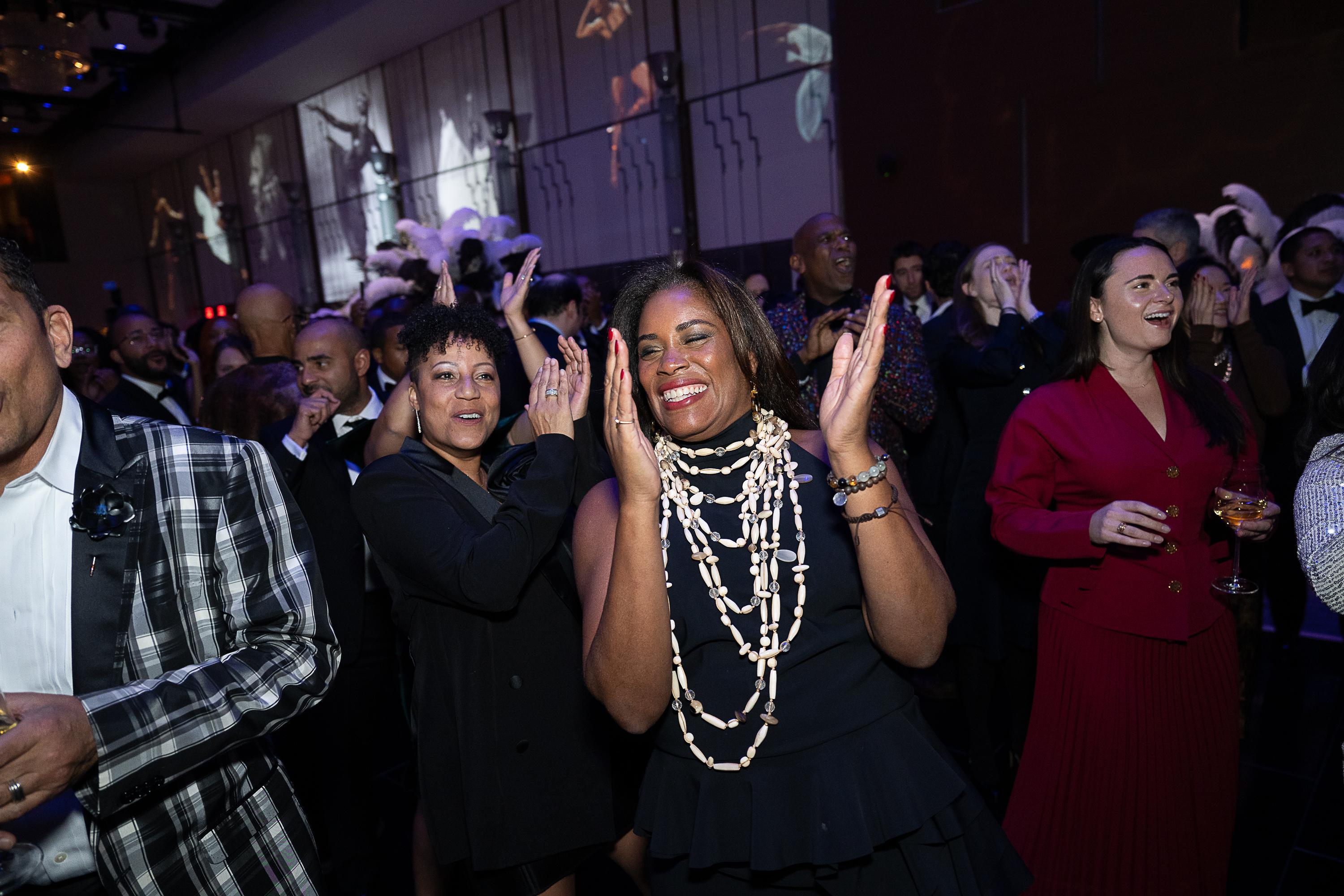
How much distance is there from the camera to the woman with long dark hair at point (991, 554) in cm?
273

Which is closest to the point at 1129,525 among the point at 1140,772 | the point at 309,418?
the point at 1140,772

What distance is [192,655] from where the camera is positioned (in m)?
1.22

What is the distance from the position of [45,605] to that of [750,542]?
1044 millimetres

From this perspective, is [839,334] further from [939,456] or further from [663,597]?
[663,597]

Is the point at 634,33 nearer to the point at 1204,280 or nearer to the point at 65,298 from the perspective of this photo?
the point at 1204,280

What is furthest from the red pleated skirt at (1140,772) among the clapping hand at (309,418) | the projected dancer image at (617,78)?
the projected dancer image at (617,78)

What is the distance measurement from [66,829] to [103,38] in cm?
1330

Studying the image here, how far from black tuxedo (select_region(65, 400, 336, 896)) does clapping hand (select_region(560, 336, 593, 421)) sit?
0.78 meters

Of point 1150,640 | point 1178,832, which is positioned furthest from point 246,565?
point 1178,832

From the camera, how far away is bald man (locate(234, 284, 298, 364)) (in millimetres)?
3309

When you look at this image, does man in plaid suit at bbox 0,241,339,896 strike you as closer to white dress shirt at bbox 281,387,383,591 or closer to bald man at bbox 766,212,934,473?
white dress shirt at bbox 281,387,383,591

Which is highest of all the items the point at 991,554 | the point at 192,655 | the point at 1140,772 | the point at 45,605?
the point at 45,605

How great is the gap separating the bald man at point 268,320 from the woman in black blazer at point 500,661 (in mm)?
1837

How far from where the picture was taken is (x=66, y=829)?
1172mm
